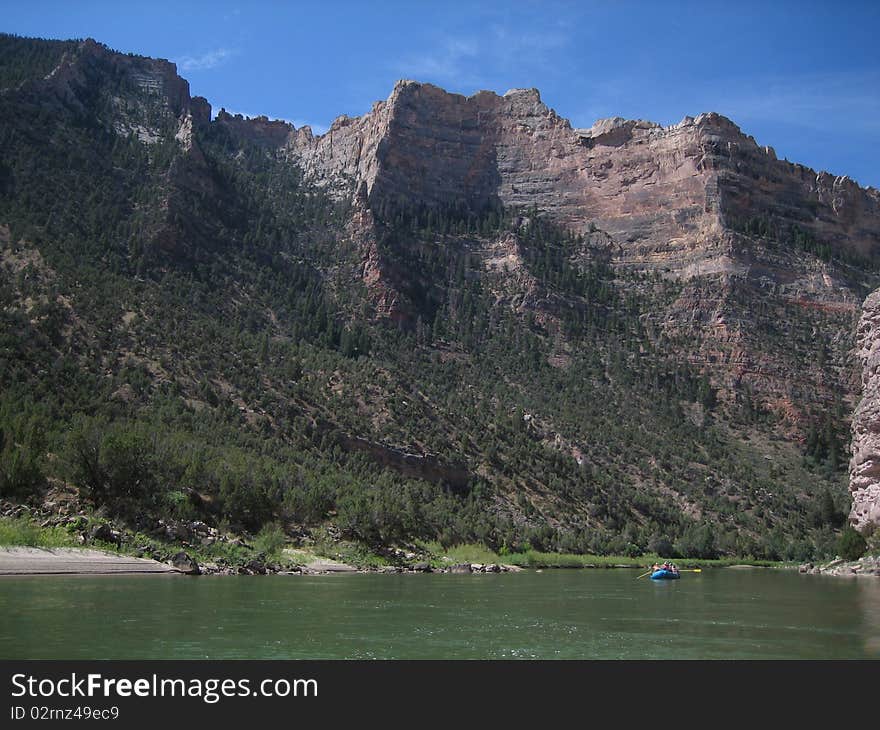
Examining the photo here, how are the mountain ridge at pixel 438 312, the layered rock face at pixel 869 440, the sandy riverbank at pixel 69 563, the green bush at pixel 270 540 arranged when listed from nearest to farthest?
the sandy riverbank at pixel 69 563 < the green bush at pixel 270 540 < the layered rock face at pixel 869 440 < the mountain ridge at pixel 438 312

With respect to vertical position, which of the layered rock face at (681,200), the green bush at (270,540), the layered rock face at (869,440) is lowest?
the green bush at (270,540)

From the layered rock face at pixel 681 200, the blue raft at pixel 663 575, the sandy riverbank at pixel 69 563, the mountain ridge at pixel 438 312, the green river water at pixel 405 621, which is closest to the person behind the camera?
the green river water at pixel 405 621

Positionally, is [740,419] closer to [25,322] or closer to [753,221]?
[753,221]

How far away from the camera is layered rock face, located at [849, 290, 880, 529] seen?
207 feet

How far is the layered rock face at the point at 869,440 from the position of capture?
63062 millimetres

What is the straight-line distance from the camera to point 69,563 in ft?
131

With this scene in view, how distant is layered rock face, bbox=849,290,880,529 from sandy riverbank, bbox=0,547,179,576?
49892 millimetres

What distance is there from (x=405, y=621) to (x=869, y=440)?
160 ft

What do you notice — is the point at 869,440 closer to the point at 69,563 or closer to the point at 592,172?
the point at 69,563

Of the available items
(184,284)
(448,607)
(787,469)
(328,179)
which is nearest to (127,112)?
(328,179)

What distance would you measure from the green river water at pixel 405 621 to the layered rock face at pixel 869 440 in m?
18.5

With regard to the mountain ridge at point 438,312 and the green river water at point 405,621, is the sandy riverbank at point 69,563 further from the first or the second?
the mountain ridge at point 438,312

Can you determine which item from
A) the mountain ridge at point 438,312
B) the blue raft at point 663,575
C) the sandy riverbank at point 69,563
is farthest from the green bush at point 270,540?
the blue raft at point 663,575
